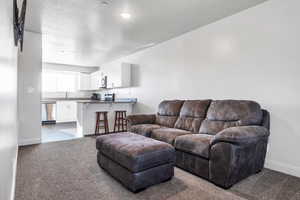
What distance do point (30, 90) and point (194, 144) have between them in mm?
3660

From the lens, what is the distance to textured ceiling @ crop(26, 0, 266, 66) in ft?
8.85

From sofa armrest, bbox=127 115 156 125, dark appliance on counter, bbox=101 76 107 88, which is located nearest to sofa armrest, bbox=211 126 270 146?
sofa armrest, bbox=127 115 156 125

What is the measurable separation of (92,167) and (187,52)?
9.73 ft

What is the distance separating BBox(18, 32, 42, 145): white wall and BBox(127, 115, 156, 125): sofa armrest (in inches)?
84.0

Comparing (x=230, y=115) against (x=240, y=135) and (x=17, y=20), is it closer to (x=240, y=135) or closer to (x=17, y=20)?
(x=240, y=135)

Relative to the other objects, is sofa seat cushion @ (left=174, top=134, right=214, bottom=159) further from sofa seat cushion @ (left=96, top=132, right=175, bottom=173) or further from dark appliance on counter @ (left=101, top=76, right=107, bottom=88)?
dark appliance on counter @ (left=101, top=76, right=107, bottom=88)

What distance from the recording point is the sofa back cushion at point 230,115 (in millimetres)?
2439

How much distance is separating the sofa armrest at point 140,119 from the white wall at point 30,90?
A: 84.0 inches

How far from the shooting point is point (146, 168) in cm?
194

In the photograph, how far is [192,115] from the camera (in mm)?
3203

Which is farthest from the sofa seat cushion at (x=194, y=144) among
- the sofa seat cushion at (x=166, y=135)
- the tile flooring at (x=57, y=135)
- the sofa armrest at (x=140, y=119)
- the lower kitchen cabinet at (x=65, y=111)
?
the lower kitchen cabinet at (x=65, y=111)

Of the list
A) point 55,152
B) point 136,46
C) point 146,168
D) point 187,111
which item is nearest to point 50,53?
point 136,46

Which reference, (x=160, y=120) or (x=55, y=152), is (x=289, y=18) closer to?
(x=160, y=120)

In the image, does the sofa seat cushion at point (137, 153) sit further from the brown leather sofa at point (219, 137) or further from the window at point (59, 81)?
the window at point (59, 81)
